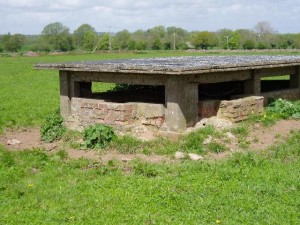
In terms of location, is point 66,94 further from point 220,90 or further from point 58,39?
point 58,39

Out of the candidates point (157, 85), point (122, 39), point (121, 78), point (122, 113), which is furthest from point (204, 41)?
point (122, 113)

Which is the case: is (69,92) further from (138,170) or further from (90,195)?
(90,195)

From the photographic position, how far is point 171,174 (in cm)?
741

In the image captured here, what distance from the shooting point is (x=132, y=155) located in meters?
8.84

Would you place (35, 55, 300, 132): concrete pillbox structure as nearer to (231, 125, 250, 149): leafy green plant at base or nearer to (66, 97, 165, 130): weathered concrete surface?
(66, 97, 165, 130): weathered concrete surface

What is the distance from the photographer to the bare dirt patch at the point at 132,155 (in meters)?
8.65

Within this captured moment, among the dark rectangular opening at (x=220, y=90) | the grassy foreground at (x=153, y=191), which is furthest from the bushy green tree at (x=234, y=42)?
the grassy foreground at (x=153, y=191)

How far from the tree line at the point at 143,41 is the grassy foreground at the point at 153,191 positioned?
285 ft

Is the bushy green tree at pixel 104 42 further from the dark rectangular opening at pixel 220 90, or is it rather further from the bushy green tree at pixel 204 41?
the dark rectangular opening at pixel 220 90

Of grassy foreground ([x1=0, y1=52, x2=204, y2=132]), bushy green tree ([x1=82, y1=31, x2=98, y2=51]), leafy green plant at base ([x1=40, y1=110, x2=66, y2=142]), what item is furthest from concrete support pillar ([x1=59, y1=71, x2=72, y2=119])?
bushy green tree ([x1=82, y1=31, x2=98, y2=51])

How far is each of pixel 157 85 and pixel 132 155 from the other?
2.73 meters

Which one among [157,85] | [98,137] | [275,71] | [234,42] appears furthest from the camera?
[234,42]

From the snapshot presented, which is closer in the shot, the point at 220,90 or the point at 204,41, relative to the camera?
the point at 220,90

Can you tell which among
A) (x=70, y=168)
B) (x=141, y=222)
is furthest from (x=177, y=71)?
(x=141, y=222)
